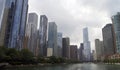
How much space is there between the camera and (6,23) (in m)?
167

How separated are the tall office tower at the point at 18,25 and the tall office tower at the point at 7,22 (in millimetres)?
2821

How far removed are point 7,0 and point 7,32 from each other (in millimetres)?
37897

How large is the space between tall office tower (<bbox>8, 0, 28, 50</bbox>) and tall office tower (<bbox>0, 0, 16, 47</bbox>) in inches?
111

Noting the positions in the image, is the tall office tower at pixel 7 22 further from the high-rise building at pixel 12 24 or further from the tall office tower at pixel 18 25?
the tall office tower at pixel 18 25

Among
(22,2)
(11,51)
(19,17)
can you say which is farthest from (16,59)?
(22,2)

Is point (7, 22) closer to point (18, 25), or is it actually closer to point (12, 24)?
point (12, 24)

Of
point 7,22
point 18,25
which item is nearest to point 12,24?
point 7,22

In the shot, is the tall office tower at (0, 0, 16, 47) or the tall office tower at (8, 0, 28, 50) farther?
the tall office tower at (8, 0, 28, 50)

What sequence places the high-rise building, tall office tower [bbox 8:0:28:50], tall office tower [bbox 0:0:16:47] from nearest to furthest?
1. tall office tower [bbox 0:0:16:47]
2. the high-rise building
3. tall office tower [bbox 8:0:28:50]

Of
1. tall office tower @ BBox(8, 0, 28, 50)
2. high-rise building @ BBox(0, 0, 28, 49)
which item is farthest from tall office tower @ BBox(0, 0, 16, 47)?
tall office tower @ BBox(8, 0, 28, 50)

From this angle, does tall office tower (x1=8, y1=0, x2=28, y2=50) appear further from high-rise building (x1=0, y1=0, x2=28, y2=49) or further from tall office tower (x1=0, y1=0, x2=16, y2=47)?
tall office tower (x1=0, y1=0, x2=16, y2=47)

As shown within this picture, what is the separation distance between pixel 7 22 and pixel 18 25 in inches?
497

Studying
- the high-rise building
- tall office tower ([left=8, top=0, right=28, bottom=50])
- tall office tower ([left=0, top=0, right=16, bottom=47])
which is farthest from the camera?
tall office tower ([left=8, top=0, right=28, bottom=50])

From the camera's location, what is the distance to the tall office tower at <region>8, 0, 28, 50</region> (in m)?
165
